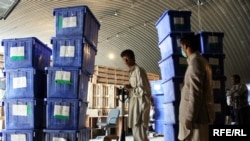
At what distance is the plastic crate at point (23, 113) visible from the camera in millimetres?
4145

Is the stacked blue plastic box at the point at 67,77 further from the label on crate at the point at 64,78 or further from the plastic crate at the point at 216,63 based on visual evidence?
the plastic crate at the point at 216,63

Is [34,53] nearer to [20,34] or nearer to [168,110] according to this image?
[168,110]

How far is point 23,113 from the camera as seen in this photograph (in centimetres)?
419

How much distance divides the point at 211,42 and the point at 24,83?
3.17 metres

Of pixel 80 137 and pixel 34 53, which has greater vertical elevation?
pixel 34 53

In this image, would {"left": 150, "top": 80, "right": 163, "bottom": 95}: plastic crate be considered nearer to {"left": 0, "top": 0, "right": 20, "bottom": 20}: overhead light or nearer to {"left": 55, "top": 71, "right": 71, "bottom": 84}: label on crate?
{"left": 0, "top": 0, "right": 20, "bottom": 20}: overhead light

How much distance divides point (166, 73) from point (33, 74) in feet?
7.56

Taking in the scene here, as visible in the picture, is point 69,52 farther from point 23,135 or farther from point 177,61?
point 177,61

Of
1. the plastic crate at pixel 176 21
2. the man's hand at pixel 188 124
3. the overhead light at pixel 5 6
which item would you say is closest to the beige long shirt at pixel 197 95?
the man's hand at pixel 188 124

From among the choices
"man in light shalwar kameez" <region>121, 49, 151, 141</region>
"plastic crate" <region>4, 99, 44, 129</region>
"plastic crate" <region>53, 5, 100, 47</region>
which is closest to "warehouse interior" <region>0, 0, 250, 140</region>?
"plastic crate" <region>53, 5, 100, 47</region>

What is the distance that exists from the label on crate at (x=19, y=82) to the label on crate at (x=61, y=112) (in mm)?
605

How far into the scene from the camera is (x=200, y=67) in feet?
8.93

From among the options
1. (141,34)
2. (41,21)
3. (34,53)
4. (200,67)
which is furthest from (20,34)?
(200,67)

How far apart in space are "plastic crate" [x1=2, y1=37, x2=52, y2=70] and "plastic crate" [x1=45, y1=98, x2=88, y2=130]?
64 centimetres
